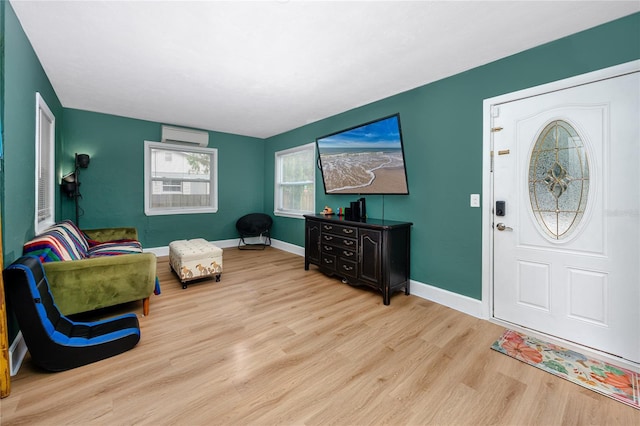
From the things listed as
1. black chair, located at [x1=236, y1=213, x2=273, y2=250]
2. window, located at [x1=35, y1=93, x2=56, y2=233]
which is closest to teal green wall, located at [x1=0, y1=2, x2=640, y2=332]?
window, located at [x1=35, y1=93, x2=56, y2=233]

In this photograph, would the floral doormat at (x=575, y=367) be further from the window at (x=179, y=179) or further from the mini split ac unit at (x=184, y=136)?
the mini split ac unit at (x=184, y=136)

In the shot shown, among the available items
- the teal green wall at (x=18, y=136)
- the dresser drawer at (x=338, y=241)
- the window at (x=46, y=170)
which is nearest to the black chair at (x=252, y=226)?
the dresser drawer at (x=338, y=241)

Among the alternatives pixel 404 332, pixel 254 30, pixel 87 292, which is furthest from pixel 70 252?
pixel 404 332

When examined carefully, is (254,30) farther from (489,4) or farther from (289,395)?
(289,395)

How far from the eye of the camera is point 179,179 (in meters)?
5.24

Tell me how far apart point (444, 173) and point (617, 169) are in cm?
129

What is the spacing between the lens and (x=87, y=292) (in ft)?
7.29

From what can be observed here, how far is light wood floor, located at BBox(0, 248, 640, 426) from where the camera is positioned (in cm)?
145

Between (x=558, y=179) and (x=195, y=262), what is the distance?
3943mm

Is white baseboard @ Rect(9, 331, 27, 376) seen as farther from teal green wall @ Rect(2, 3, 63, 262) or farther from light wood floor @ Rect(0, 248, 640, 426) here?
teal green wall @ Rect(2, 3, 63, 262)

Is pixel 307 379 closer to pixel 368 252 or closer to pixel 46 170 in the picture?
pixel 368 252

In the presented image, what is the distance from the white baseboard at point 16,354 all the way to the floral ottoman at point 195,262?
1.46 metres

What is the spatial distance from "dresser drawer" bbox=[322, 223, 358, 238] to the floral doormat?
69.6 inches

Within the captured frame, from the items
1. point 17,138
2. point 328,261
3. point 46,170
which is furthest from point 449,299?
point 46,170
